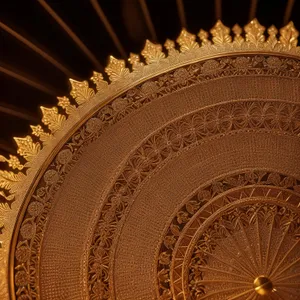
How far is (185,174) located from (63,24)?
1.74 feet

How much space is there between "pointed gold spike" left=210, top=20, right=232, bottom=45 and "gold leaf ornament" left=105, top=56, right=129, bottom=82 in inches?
9.9

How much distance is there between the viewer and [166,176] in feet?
4.46

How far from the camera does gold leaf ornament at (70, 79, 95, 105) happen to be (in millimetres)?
1307

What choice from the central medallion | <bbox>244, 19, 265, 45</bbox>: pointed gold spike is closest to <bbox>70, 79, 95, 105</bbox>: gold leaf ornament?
<bbox>244, 19, 265, 45</bbox>: pointed gold spike

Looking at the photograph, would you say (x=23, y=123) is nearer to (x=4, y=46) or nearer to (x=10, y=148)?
(x=10, y=148)

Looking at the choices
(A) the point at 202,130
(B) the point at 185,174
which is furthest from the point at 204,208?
(A) the point at 202,130

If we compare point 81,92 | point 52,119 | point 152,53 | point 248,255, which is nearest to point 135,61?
point 152,53

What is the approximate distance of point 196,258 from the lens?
1.35 m

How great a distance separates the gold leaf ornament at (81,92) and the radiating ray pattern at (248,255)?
48cm

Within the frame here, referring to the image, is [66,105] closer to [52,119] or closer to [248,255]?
[52,119]

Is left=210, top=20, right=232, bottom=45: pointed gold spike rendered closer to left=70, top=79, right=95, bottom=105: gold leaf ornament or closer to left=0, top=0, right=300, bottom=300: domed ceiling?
left=0, top=0, right=300, bottom=300: domed ceiling

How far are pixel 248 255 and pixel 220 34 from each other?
61 centimetres

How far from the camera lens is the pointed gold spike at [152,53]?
131 cm

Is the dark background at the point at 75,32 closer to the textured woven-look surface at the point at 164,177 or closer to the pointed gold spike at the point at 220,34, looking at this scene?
the pointed gold spike at the point at 220,34
